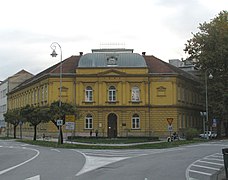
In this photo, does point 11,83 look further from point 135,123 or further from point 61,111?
point 61,111

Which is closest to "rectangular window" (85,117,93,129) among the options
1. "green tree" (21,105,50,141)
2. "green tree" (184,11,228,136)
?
"green tree" (21,105,50,141)

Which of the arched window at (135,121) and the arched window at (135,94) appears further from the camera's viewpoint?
the arched window at (135,94)

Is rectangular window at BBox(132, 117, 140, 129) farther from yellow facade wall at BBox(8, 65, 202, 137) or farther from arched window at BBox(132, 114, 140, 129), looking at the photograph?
yellow facade wall at BBox(8, 65, 202, 137)

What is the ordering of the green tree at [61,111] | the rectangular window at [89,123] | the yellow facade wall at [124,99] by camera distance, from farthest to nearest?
the rectangular window at [89,123] < the yellow facade wall at [124,99] < the green tree at [61,111]

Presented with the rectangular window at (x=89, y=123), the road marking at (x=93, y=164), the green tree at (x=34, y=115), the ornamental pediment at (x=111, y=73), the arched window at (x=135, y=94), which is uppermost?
the ornamental pediment at (x=111, y=73)

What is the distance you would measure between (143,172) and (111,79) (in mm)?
54577

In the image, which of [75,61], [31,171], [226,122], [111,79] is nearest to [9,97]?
[75,61]

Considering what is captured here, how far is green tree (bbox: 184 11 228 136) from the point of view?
66.8m

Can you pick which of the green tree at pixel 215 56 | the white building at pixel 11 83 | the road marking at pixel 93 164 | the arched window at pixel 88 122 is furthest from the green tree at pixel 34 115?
the white building at pixel 11 83

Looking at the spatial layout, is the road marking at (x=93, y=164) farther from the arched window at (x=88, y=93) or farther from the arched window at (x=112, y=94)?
the arched window at (x=88, y=93)

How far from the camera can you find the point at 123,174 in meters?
18.4

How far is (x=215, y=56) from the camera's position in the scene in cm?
6712

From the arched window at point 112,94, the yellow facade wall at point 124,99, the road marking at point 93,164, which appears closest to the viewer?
the road marking at point 93,164

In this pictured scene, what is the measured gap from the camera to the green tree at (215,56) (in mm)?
66750
